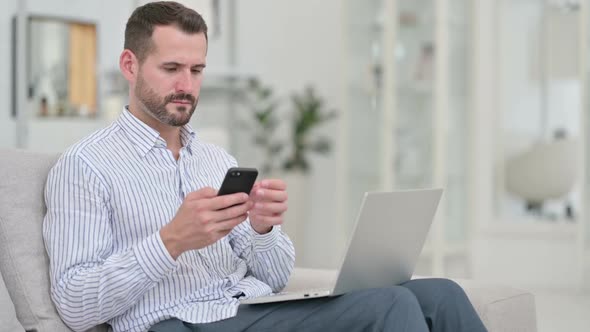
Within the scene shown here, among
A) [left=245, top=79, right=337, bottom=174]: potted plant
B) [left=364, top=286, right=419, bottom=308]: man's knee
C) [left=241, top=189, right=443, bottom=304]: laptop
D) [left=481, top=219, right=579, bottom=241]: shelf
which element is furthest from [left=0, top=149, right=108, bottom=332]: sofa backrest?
[left=481, top=219, right=579, bottom=241]: shelf

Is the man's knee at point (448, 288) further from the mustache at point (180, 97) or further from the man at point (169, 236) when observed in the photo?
the mustache at point (180, 97)

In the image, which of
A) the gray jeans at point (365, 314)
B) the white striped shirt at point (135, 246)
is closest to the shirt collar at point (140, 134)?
the white striped shirt at point (135, 246)

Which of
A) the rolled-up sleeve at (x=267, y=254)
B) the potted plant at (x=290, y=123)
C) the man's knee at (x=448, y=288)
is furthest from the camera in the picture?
the potted plant at (x=290, y=123)

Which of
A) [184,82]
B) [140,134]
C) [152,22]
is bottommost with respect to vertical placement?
[140,134]

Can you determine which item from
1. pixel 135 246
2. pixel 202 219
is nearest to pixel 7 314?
pixel 135 246

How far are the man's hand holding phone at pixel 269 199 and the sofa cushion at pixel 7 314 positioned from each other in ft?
1.77

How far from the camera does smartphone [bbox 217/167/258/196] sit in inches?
67.0

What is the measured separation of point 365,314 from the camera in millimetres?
1856

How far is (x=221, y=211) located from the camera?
1730 millimetres

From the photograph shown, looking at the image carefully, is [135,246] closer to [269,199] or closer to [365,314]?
[269,199]

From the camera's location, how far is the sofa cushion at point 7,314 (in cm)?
179

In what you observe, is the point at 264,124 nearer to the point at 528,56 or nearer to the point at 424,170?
the point at 424,170

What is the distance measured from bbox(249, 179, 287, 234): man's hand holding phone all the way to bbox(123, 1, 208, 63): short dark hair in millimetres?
415

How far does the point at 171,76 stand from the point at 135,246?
16.6 inches
